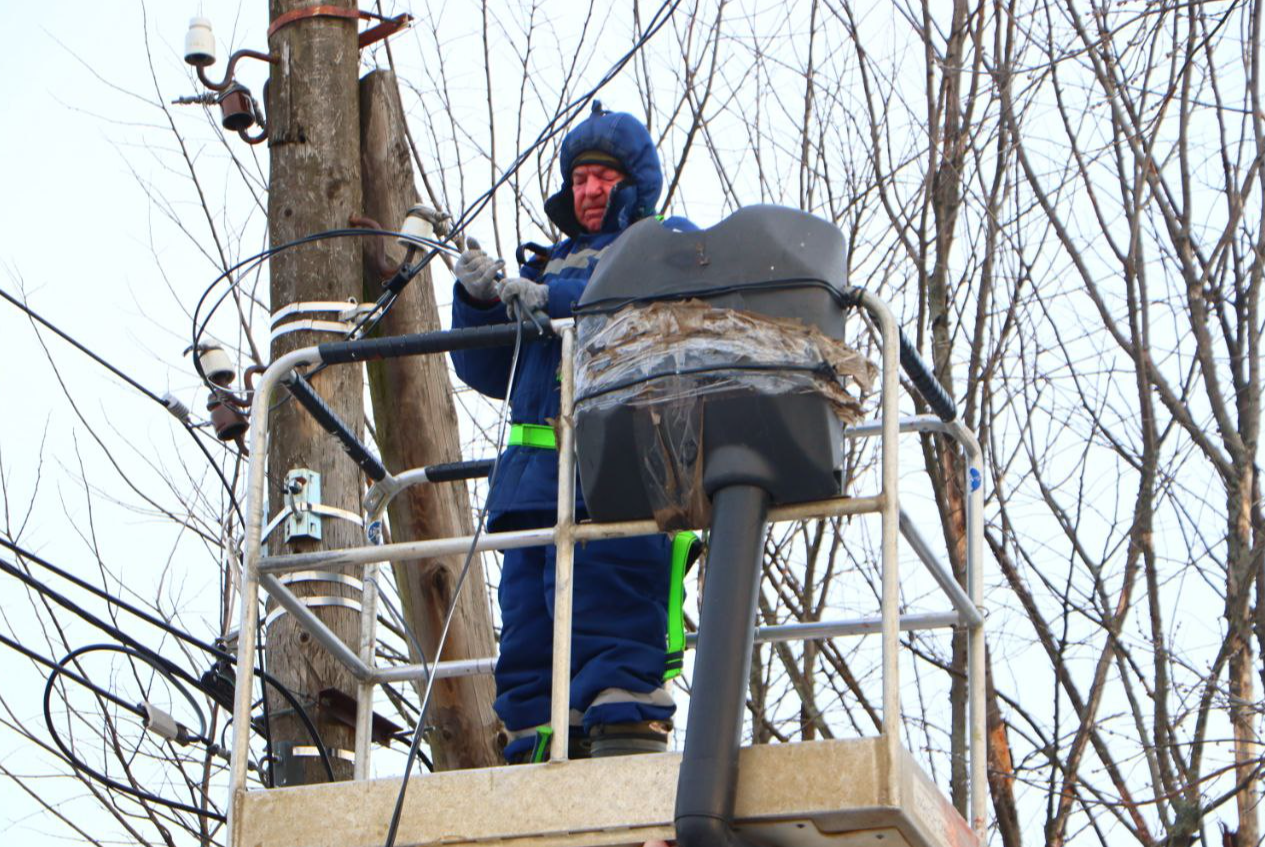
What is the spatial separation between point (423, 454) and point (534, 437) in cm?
178

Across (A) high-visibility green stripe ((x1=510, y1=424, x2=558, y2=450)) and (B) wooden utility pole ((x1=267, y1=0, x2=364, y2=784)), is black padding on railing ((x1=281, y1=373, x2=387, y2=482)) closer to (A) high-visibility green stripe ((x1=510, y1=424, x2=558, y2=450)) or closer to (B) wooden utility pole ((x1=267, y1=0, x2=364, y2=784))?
(A) high-visibility green stripe ((x1=510, y1=424, x2=558, y2=450))

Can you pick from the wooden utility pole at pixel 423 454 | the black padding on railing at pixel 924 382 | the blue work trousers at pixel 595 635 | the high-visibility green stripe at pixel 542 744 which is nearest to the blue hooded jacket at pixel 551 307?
the blue work trousers at pixel 595 635

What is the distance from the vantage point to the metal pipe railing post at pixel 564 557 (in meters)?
3.59

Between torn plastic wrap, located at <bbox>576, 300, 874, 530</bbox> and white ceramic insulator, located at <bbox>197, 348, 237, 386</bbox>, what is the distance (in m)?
2.22

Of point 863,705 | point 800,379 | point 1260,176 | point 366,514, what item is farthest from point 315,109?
point 1260,176

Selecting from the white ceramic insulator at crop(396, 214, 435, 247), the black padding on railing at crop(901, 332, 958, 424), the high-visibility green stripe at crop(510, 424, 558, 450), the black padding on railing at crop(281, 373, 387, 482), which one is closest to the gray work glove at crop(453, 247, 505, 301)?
the high-visibility green stripe at crop(510, 424, 558, 450)

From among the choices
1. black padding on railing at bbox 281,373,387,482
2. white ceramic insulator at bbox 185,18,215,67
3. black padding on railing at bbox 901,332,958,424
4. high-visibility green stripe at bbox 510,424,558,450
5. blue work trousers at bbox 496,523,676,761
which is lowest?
blue work trousers at bbox 496,523,676,761

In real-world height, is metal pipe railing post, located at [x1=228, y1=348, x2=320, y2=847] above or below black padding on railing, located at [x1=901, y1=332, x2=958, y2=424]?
below

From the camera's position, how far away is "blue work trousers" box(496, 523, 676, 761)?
425 centimetres

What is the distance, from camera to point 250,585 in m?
4.00

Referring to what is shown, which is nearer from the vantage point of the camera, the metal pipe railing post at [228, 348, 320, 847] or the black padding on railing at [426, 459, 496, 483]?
the metal pipe railing post at [228, 348, 320, 847]

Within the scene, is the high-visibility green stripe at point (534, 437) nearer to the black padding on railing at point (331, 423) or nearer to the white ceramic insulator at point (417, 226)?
the black padding on railing at point (331, 423)

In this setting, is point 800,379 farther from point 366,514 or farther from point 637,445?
point 366,514

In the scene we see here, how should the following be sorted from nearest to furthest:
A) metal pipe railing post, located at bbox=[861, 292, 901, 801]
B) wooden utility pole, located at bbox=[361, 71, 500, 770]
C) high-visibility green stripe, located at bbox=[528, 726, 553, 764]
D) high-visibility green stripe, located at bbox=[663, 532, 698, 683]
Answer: metal pipe railing post, located at bbox=[861, 292, 901, 801] → high-visibility green stripe, located at bbox=[528, 726, 553, 764] → high-visibility green stripe, located at bbox=[663, 532, 698, 683] → wooden utility pole, located at bbox=[361, 71, 500, 770]
